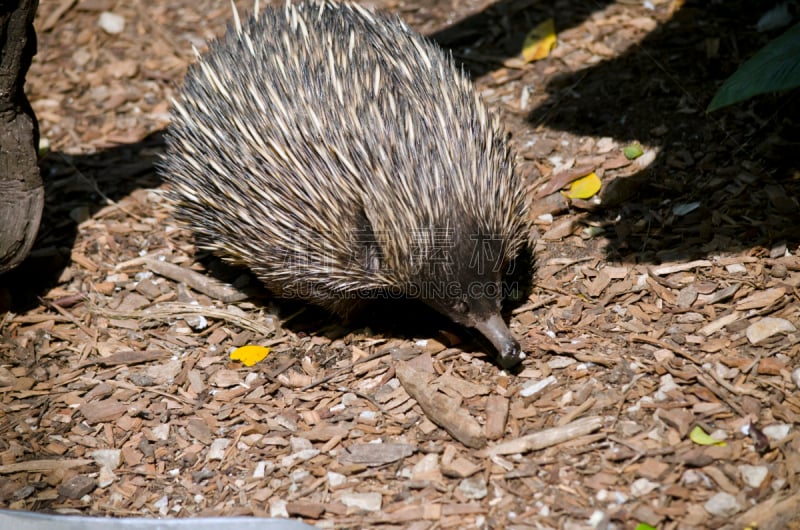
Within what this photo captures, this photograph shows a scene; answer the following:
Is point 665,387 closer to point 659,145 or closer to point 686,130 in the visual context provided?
point 659,145

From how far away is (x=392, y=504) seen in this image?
355 cm

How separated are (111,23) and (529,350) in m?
5.27

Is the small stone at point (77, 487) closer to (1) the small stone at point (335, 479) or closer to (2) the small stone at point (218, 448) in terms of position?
(2) the small stone at point (218, 448)

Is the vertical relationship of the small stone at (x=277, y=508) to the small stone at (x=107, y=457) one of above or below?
Answer: below

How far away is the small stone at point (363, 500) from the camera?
3.54 metres

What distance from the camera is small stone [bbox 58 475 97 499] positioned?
389 cm

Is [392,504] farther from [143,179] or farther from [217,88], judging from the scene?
[143,179]

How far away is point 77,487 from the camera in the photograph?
3914mm

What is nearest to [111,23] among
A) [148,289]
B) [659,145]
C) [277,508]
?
[148,289]

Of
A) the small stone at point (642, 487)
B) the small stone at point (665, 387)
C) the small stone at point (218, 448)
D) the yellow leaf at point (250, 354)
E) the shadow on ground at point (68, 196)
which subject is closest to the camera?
the small stone at point (642, 487)

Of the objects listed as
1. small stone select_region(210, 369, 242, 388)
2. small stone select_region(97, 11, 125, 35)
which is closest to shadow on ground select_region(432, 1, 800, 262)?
small stone select_region(210, 369, 242, 388)

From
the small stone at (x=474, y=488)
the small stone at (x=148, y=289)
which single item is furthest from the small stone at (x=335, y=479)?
the small stone at (x=148, y=289)

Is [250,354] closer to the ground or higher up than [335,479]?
higher up

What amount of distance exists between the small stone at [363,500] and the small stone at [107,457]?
1.23 m
